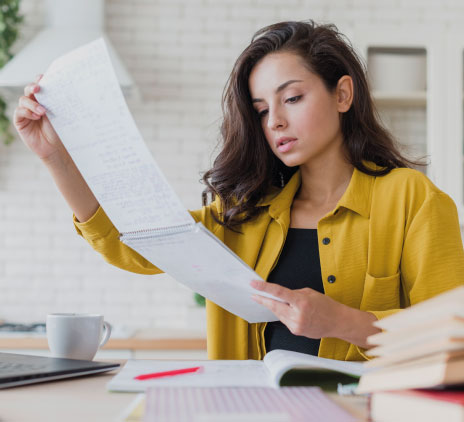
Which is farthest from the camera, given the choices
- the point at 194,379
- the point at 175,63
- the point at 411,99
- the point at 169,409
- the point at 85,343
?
the point at 175,63

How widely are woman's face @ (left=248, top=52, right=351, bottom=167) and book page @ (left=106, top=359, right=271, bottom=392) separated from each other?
0.62m

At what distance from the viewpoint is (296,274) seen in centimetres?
151

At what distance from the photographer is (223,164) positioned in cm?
169

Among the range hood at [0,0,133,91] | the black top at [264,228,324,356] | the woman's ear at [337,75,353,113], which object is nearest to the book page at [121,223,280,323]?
the black top at [264,228,324,356]

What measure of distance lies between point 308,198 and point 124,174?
822 millimetres

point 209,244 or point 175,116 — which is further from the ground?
point 175,116

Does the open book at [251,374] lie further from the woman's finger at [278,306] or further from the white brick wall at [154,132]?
the white brick wall at [154,132]

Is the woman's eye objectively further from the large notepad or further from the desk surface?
the desk surface

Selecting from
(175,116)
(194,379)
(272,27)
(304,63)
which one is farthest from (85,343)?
(175,116)

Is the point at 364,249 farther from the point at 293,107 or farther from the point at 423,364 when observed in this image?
the point at 423,364

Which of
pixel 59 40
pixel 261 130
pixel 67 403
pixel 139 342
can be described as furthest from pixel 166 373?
pixel 59 40

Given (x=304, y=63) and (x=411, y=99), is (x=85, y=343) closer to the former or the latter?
(x=304, y=63)

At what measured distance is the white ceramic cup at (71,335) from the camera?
1.16 m

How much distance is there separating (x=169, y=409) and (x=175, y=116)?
280 cm
